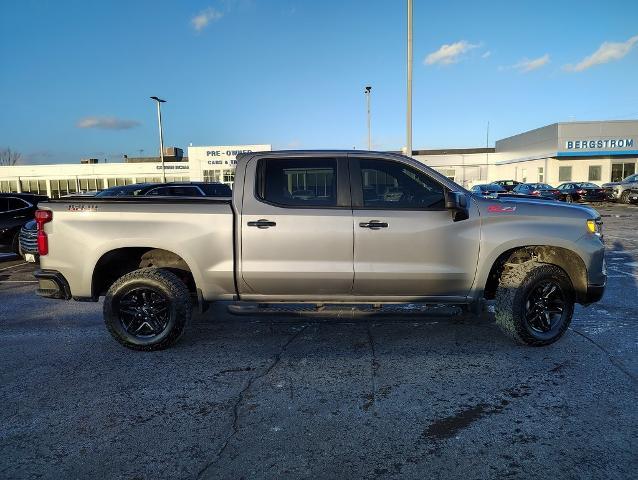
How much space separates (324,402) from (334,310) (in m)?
1.15

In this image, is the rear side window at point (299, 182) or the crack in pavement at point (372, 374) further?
the rear side window at point (299, 182)

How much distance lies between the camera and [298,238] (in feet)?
14.1

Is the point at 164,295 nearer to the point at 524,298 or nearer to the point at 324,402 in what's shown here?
the point at 324,402

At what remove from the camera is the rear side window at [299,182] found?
4.41 metres

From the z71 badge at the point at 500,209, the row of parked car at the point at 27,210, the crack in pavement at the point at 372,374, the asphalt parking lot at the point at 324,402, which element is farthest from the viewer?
the row of parked car at the point at 27,210

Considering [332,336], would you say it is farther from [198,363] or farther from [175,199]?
[175,199]

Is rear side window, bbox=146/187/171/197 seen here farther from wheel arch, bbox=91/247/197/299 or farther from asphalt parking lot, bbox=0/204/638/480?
wheel arch, bbox=91/247/197/299

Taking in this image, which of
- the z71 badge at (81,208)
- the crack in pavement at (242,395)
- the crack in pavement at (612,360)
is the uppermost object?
the z71 badge at (81,208)

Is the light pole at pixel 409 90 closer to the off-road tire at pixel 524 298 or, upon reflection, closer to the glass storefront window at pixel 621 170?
the off-road tire at pixel 524 298

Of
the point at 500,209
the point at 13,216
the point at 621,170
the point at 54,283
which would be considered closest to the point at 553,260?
the point at 500,209

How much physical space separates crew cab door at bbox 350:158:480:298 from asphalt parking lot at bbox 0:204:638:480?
0.40 metres

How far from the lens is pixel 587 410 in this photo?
326 centimetres

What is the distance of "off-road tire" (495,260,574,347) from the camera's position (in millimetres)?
4336

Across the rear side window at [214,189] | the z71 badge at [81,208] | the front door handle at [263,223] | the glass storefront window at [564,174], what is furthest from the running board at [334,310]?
the glass storefront window at [564,174]
